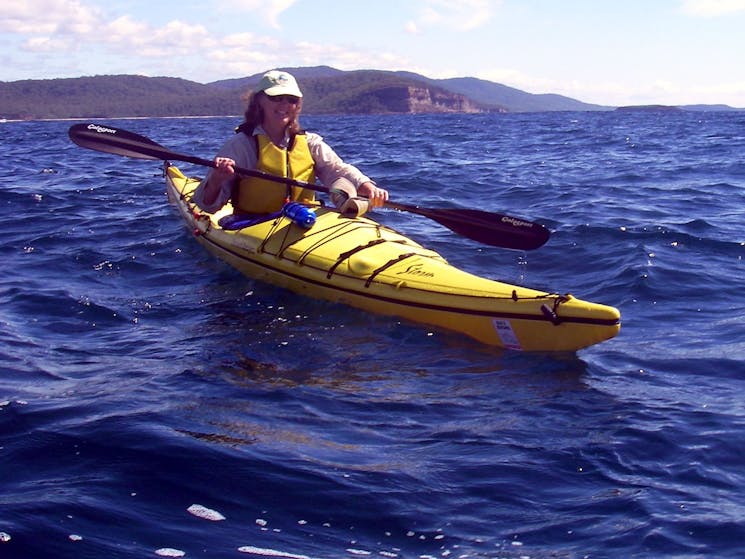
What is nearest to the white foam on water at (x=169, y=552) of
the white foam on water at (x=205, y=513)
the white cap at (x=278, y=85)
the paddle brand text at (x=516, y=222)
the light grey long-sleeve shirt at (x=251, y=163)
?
the white foam on water at (x=205, y=513)

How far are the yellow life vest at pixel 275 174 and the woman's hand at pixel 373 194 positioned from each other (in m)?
0.46

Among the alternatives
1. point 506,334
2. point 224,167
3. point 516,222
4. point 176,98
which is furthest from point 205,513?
point 176,98

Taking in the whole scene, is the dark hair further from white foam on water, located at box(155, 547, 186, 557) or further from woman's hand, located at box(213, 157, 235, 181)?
white foam on water, located at box(155, 547, 186, 557)

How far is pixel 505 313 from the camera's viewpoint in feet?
15.6

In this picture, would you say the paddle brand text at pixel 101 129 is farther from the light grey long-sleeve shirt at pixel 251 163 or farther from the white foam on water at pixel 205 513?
the white foam on water at pixel 205 513

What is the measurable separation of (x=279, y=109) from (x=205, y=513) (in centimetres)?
401

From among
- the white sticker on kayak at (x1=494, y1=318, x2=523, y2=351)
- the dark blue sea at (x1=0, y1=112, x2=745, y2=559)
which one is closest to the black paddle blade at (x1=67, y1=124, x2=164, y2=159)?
the dark blue sea at (x1=0, y1=112, x2=745, y2=559)

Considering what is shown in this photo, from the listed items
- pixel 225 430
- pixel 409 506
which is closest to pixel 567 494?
pixel 409 506

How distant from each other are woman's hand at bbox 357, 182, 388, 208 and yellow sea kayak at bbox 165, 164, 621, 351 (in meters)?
0.18

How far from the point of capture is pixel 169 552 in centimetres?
257

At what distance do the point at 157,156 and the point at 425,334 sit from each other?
2.99 metres

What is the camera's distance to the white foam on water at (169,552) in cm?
256

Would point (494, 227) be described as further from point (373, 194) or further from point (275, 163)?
point (275, 163)

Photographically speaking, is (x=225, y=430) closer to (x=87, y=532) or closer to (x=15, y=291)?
(x=87, y=532)
